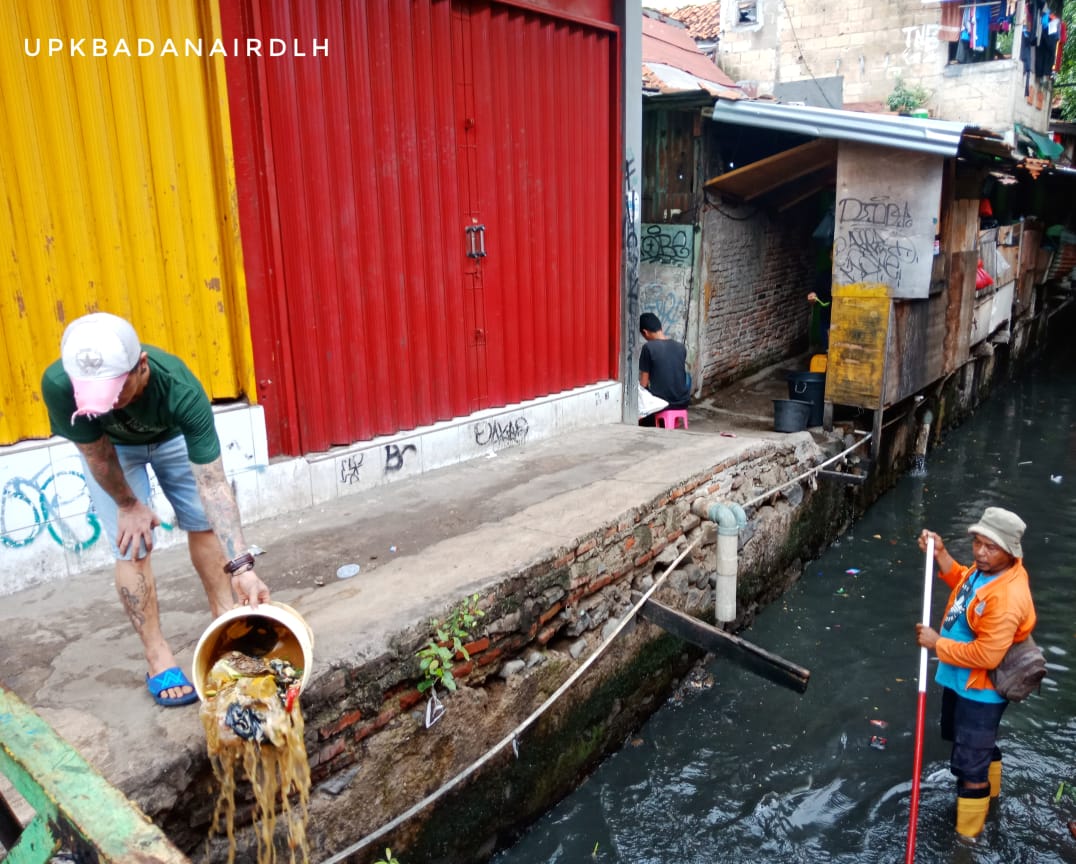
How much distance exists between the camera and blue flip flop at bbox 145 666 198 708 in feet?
10.7

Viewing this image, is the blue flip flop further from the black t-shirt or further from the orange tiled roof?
the orange tiled roof

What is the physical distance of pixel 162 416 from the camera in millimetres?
3344

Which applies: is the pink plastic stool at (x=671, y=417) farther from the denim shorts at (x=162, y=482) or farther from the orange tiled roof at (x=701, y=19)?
the orange tiled roof at (x=701, y=19)

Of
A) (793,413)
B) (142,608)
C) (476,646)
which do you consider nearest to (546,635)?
(476,646)

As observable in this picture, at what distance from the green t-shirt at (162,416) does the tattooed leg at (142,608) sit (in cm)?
52

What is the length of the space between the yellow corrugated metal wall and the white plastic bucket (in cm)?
199

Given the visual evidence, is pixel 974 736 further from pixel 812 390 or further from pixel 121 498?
pixel 812 390

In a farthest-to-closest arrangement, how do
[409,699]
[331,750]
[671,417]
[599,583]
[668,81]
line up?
1. [668,81]
2. [671,417]
3. [599,583]
4. [409,699]
5. [331,750]

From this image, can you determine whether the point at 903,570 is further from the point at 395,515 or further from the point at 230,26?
the point at 230,26

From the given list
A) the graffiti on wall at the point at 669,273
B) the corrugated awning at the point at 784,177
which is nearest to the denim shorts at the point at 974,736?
the graffiti on wall at the point at 669,273

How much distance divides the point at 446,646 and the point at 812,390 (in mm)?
6876

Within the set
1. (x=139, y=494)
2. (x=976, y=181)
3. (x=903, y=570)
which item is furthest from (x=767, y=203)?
(x=139, y=494)

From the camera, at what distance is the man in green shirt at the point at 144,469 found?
Answer: 10.1 ft

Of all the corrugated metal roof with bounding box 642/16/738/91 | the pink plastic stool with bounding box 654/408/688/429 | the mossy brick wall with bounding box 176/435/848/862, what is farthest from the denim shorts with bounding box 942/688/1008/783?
the corrugated metal roof with bounding box 642/16/738/91
